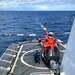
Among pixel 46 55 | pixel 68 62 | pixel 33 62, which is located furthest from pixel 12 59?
pixel 68 62

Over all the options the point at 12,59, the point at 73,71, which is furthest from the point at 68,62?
the point at 12,59

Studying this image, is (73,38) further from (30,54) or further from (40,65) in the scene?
(30,54)

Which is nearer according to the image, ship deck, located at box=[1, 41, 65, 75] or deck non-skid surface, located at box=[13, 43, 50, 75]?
ship deck, located at box=[1, 41, 65, 75]

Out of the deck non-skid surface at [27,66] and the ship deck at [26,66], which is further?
the deck non-skid surface at [27,66]

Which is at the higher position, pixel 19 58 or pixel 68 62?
pixel 68 62

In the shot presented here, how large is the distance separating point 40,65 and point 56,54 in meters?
2.81

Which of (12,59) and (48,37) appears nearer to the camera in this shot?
(48,37)

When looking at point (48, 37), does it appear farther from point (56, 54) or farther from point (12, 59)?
point (12, 59)

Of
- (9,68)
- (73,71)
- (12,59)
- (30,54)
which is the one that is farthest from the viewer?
(30,54)

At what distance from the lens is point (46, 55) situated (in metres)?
24.0

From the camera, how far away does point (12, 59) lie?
28.1 metres

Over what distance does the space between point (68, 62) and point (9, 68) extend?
18.3 metres

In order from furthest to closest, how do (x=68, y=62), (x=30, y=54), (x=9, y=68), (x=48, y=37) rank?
1. (x=30, y=54)
2. (x=48, y=37)
3. (x=9, y=68)
4. (x=68, y=62)

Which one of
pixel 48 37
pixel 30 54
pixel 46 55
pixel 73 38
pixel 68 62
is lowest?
pixel 30 54
